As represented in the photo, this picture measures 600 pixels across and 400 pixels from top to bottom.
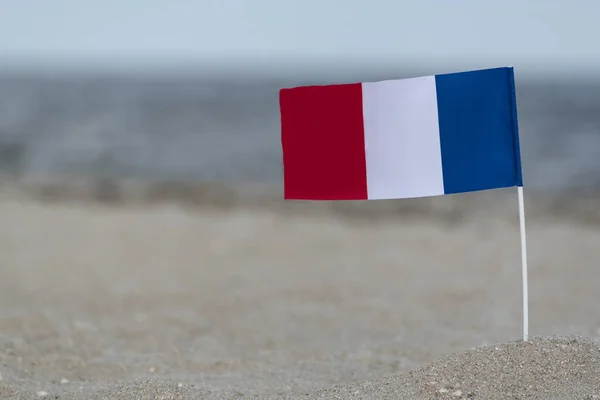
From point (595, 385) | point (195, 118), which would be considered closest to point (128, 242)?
point (595, 385)

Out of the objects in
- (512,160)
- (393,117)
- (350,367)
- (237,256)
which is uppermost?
(393,117)

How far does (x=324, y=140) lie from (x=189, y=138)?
1699cm

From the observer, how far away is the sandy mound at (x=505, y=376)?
151 inches

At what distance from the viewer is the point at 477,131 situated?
419 centimetres

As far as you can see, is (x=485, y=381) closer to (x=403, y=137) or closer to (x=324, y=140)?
(x=403, y=137)

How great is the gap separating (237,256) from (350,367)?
158 inches

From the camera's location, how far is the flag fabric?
4.16 meters

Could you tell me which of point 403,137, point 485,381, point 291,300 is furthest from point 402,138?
point 291,300

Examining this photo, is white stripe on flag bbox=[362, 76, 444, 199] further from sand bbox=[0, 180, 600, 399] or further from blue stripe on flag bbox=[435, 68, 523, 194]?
sand bbox=[0, 180, 600, 399]

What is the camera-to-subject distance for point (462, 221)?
35.9 feet

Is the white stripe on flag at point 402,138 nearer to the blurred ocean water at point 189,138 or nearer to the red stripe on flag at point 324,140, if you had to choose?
the red stripe on flag at point 324,140

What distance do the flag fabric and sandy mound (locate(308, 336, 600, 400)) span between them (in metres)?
0.86

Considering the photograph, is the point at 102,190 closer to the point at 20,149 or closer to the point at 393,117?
the point at 20,149

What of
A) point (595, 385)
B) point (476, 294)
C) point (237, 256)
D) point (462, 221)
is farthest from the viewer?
point (462, 221)
